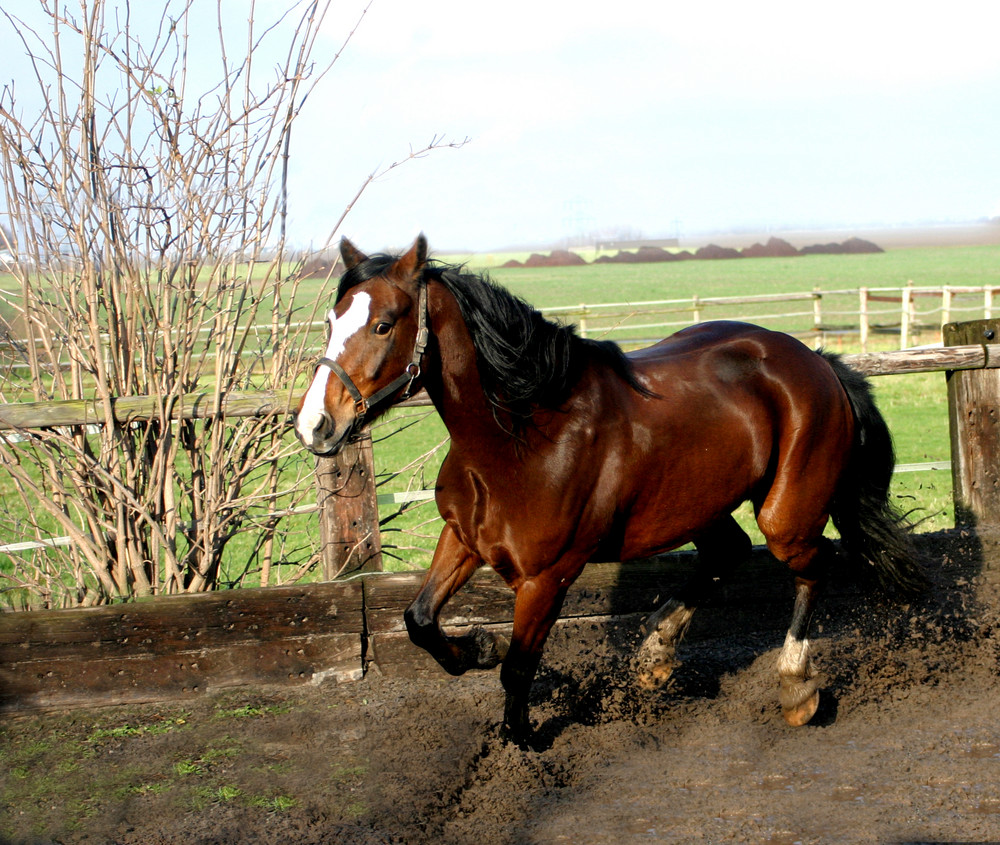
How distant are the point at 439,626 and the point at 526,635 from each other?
1.16ft

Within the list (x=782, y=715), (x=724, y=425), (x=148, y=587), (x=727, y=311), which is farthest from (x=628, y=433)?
(x=727, y=311)

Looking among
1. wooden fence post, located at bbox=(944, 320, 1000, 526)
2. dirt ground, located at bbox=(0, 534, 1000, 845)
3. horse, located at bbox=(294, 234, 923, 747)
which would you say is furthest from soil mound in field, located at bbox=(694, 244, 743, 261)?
dirt ground, located at bbox=(0, 534, 1000, 845)

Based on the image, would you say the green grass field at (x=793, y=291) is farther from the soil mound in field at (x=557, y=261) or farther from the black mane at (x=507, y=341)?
the soil mound in field at (x=557, y=261)

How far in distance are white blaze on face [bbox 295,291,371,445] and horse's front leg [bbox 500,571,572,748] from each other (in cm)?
106

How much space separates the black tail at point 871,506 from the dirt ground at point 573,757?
27 centimetres

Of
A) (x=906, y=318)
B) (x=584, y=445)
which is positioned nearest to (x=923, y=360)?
(x=584, y=445)

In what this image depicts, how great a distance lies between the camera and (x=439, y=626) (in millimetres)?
3777

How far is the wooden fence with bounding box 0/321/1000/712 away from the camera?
166 inches

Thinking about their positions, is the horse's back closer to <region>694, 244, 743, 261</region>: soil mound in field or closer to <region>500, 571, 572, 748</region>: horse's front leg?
<region>500, 571, 572, 748</region>: horse's front leg

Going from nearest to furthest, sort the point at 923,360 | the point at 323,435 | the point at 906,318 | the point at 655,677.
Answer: the point at 323,435 < the point at 655,677 < the point at 923,360 < the point at 906,318

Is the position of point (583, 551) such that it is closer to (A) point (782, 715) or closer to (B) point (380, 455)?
(A) point (782, 715)

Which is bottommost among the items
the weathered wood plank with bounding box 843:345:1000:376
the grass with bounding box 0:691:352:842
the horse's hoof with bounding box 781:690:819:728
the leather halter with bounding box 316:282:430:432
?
the horse's hoof with bounding box 781:690:819:728

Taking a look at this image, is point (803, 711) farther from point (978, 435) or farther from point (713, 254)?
point (713, 254)

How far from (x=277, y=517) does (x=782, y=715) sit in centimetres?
245
